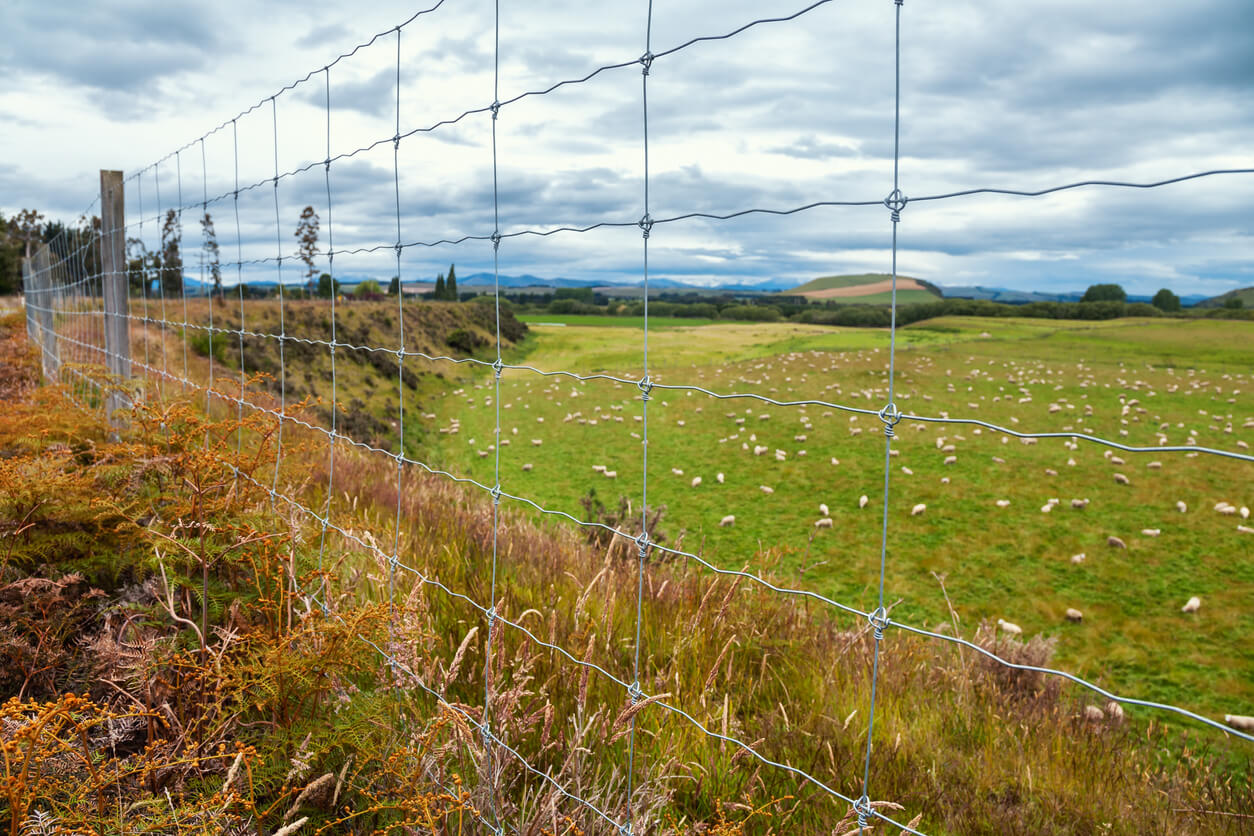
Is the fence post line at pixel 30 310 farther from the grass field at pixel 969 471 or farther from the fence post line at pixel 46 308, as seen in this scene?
the grass field at pixel 969 471

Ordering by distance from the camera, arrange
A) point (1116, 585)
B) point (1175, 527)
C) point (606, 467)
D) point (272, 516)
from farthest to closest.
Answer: point (606, 467) → point (1175, 527) → point (1116, 585) → point (272, 516)

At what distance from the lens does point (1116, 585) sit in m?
5.70

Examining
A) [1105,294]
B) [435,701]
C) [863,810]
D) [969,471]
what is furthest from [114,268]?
[969,471]

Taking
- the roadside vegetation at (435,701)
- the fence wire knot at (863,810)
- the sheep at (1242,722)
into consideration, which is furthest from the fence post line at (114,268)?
the sheep at (1242,722)

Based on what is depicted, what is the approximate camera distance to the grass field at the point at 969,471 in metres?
5.17

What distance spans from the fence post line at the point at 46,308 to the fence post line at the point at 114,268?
4064 millimetres

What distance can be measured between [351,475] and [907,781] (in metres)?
4.57

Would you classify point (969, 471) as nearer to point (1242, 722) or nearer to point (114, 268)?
point (1242, 722)

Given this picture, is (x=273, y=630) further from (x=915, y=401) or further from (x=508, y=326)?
(x=915, y=401)

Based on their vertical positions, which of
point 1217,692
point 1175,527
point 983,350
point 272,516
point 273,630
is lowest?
point 1217,692

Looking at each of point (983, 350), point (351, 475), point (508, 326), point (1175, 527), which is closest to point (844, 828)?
point (351, 475)

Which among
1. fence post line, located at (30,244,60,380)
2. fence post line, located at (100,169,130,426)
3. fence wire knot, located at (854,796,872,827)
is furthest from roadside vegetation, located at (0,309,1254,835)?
fence post line, located at (30,244,60,380)

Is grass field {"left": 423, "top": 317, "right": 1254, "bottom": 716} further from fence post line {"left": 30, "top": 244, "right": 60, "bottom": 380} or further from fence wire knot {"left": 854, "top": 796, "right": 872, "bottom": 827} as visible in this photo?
fence post line {"left": 30, "top": 244, "right": 60, "bottom": 380}

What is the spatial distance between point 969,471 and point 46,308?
1555cm
